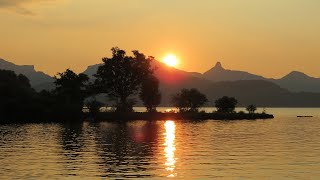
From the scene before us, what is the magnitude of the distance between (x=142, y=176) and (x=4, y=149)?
3150 cm

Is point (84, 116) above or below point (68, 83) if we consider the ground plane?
below

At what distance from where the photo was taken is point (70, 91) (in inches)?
7013

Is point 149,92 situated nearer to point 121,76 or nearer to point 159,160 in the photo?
point 121,76

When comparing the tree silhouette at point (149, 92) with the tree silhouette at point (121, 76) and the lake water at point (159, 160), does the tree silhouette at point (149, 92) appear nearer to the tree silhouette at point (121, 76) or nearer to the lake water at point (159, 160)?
the tree silhouette at point (121, 76)

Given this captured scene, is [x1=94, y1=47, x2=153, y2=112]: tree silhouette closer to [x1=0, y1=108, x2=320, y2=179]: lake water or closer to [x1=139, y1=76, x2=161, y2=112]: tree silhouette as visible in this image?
[x1=139, y1=76, x2=161, y2=112]: tree silhouette

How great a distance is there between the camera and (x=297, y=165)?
52.3 meters

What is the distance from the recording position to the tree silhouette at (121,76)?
627 feet

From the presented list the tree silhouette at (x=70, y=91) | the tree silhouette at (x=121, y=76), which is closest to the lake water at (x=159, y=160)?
the tree silhouette at (x=70, y=91)

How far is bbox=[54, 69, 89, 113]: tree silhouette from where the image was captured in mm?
170950

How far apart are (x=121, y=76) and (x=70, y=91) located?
2245cm

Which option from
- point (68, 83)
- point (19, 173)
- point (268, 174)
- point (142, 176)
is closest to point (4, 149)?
point (19, 173)

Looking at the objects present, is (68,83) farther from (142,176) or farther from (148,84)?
(142,176)

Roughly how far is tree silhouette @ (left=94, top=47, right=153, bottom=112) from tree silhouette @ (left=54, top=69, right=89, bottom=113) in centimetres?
883

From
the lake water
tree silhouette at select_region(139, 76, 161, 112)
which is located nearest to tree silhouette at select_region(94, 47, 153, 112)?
tree silhouette at select_region(139, 76, 161, 112)
